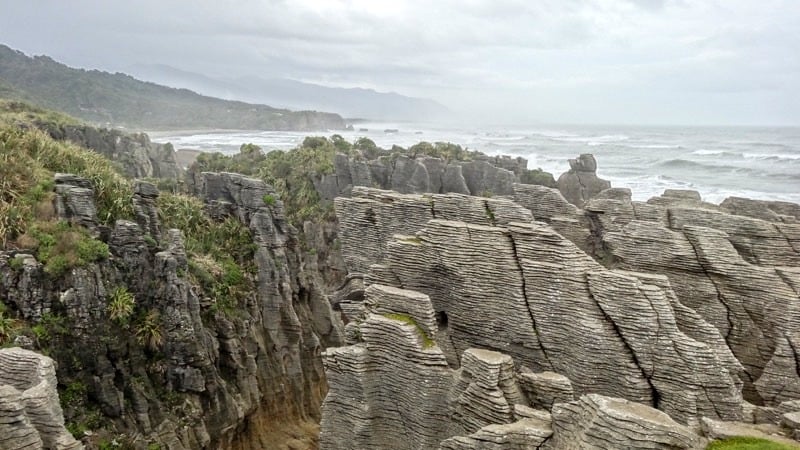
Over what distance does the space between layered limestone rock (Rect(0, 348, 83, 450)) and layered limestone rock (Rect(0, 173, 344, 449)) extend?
44cm

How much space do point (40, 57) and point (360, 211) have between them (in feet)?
713

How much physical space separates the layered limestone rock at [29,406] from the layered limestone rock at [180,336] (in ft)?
1.46

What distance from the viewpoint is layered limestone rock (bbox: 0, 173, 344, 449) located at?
58.5 feet

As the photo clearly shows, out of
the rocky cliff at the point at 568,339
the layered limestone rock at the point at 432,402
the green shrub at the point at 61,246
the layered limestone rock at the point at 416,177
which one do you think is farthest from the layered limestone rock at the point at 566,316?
the layered limestone rock at the point at 416,177

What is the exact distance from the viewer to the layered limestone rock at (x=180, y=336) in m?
17.8

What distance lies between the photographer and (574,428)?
11414 mm

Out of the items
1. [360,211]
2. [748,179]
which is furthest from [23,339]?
[748,179]

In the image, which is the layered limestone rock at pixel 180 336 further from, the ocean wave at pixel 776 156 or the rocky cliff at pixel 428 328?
Answer: the ocean wave at pixel 776 156

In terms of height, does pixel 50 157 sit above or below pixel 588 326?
above

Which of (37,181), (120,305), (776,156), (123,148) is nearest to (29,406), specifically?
(120,305)

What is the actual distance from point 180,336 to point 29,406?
29.1 feet

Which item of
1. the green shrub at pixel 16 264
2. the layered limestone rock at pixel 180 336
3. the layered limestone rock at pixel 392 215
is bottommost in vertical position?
the layered limestone rock at pixel 180 336

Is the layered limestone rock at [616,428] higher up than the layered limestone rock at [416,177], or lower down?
lower down

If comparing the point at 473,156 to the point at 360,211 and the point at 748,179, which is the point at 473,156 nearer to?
the point at 360,211
